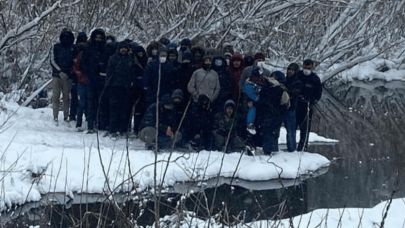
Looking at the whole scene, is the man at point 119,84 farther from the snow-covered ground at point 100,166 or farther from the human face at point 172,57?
the human face at point 172,57

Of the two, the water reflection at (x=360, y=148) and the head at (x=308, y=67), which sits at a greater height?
the head at (x=308, y=67)

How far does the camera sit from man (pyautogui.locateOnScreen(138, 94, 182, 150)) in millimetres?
11133

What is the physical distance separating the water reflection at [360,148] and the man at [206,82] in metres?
2.11

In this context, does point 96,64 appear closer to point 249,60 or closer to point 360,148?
point 249,60

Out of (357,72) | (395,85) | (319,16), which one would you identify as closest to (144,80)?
(319,16)

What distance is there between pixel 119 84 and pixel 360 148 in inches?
198

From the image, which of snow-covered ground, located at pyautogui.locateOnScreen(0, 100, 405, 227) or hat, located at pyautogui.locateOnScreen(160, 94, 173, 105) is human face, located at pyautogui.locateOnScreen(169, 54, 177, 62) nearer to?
hat, located at pyautogui.locateOnScreen(160, 94, 173, 105)

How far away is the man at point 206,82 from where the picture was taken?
1116 cm

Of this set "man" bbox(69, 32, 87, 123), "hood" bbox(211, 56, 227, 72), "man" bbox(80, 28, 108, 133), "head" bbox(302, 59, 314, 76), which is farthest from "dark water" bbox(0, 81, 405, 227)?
"man" bbox(69, 32, 87, 123)

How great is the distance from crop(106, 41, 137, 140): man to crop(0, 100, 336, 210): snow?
12.2 inches

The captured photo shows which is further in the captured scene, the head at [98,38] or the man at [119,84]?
the head at [98,38]

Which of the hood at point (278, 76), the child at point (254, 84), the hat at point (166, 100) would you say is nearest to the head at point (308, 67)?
the hood at point (278, 76)

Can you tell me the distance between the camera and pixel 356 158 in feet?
41.6

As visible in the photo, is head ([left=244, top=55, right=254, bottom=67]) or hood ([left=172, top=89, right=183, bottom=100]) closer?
hood ([left=172, top=89, right=183, bottom=100])
